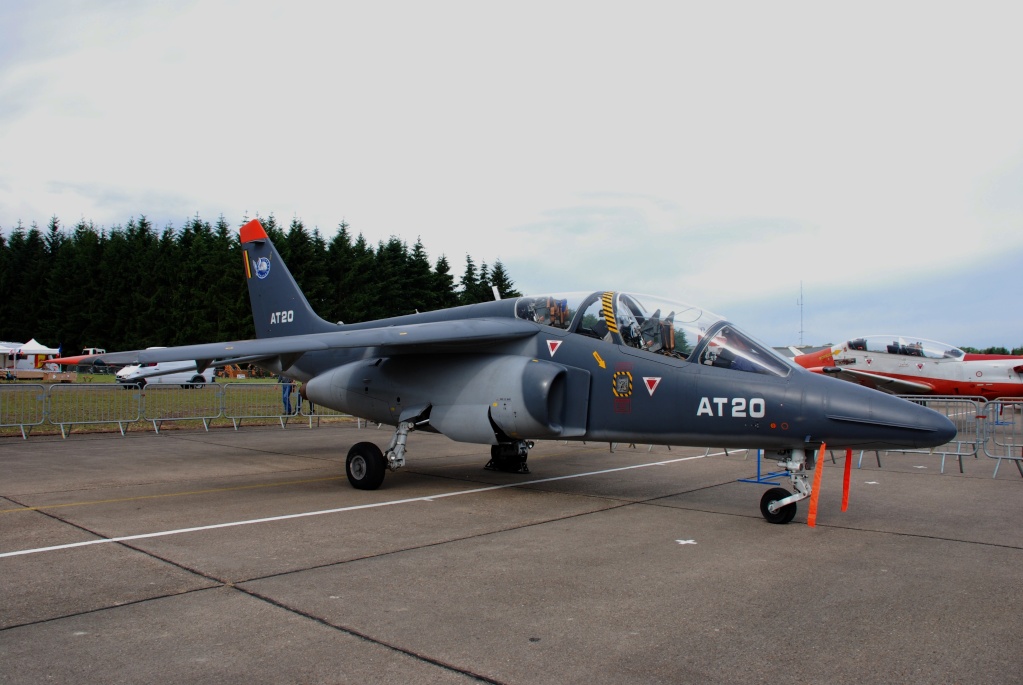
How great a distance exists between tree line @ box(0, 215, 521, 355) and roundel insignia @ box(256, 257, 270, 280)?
4575 cm

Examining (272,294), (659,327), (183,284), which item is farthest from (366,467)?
(183,284)

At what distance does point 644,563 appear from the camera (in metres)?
5.36

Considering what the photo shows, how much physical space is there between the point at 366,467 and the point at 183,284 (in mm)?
58608

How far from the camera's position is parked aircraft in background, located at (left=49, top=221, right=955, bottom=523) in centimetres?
664

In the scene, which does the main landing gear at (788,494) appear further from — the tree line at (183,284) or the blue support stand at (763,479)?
the tree line at (183,284)

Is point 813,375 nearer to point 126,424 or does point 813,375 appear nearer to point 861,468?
point 861,468

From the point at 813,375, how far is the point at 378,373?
5.58 metres

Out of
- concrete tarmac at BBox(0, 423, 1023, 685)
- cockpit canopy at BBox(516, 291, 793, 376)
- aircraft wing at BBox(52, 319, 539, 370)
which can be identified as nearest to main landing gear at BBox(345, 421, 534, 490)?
concrete tarmac at BBox(0, 423, 1023, 685)

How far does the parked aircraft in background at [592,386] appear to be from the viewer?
6.64 m

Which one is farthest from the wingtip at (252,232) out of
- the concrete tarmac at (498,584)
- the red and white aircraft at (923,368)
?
the red and white aircraft at (923,368)

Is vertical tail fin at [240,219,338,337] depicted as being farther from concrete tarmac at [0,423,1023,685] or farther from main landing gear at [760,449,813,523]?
main landing gear at [760,449,813,523]

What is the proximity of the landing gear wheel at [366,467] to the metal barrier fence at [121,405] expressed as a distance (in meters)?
8.40

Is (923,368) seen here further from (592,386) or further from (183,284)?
(183,284)

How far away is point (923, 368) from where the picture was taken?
1878 centimetres
